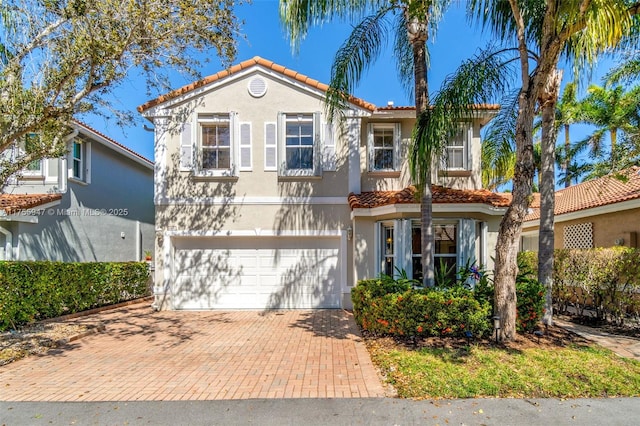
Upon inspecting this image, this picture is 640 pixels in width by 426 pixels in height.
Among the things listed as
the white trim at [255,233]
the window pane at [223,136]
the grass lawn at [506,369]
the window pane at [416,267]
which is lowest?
the grass lawn at [506,369]

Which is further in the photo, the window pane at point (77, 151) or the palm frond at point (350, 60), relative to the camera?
the window pane at point (77, 151)

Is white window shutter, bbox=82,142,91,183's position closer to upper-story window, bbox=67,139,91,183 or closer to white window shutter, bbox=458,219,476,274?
upper-story window, bbox=67,139,91,183

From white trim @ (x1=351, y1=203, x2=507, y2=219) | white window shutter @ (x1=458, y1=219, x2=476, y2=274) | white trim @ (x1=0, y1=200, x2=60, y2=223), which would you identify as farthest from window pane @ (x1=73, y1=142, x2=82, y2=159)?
white window shutter @ (x1=458, y1=219, x2=476, y2=274)

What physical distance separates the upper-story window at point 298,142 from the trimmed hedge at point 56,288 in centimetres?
705

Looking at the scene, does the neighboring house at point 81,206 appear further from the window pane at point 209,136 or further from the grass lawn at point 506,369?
the grass lawn at point 506,369

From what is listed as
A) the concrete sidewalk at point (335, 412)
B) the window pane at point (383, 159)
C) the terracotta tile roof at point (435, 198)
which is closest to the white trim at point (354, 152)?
the terracotta tile roof at point (435, 198)

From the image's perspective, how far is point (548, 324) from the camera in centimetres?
846

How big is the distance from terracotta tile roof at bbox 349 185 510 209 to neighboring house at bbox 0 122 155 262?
8.96 m

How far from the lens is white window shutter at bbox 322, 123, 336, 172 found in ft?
37.9

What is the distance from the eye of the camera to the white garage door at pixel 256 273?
1171 centimetres

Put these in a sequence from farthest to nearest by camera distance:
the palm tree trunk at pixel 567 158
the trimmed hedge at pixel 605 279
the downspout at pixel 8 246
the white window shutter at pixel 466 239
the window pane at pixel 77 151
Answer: the palm tree trunk at pixel 567 158 → the window pane at pixel 77 151 → the downspout at pixel 8 246 → the white window shutter at pixel 466 239 → the trimmed hedge at pixel 605 279

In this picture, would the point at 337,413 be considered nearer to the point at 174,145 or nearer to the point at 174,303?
the point at 174,303

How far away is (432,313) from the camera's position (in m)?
7.43

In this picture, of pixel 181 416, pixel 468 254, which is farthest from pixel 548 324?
pixel 181 416
